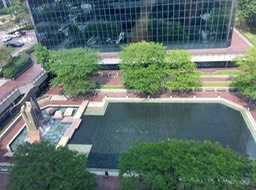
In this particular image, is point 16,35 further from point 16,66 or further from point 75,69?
point 75,69

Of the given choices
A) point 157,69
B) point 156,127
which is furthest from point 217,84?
point 156,127

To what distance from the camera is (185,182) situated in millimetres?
15727

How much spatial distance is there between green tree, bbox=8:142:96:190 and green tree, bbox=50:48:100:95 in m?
17.5

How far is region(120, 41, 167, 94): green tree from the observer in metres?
33.6

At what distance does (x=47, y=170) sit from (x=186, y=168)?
10959 millimetres

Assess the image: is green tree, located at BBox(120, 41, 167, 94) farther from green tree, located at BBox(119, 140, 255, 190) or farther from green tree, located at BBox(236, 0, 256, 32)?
green tree, located at BBox(236, 0, 256, 32)

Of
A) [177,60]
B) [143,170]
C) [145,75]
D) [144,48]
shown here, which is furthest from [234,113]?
[143,170]

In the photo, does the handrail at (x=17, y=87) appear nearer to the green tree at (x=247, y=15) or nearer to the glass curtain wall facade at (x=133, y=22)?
the glass curtain wall facade at (x=133, y=22)

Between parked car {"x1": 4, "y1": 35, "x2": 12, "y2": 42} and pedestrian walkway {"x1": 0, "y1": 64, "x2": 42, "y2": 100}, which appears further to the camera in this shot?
parked car {"x1": 4, "y1": 35, "x2": 12, "y2": 42}

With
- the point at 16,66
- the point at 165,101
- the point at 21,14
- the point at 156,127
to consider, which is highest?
the point at 21,14

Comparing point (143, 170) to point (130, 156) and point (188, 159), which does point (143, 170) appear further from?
point (188, 159)

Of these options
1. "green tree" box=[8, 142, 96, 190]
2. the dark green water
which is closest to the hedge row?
the dark green water

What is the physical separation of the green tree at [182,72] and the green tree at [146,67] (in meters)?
1.28

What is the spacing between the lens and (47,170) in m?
17.4
